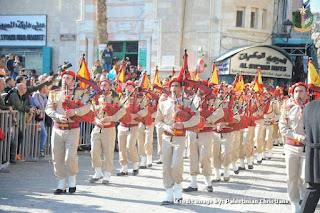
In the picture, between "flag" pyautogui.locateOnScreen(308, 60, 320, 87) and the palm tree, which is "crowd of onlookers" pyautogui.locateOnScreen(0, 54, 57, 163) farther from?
"flag" pyautogui.locateOnScreen(308, 60, 320, 87)

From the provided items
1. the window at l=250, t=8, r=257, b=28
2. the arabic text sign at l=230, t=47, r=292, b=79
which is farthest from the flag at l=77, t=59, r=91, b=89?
the window at l=250, t=8, r=257, b=28

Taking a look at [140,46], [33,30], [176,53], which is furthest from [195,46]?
[33,30]

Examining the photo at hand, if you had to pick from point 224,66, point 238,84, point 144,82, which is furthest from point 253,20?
point 144,82

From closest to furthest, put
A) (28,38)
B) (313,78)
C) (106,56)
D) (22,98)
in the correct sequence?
(313,78), (22,98), (106,56), (28,38)

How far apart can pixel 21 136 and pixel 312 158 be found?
8.69m

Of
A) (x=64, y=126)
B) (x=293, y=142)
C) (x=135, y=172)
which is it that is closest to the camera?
(x=293, y=142)

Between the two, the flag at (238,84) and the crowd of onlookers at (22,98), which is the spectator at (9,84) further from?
the flag at (238,84)

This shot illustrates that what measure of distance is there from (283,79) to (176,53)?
6921mm

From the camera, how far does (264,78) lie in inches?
1236

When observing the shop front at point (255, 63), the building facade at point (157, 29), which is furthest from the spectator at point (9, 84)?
the shop front at point (255, 63)

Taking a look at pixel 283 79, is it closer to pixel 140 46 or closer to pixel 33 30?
pixel 140 46

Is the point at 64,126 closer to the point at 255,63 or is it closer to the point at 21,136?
the point at 21,136

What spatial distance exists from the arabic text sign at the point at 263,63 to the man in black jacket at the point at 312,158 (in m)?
21.3

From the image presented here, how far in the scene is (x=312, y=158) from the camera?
24.5 ft
